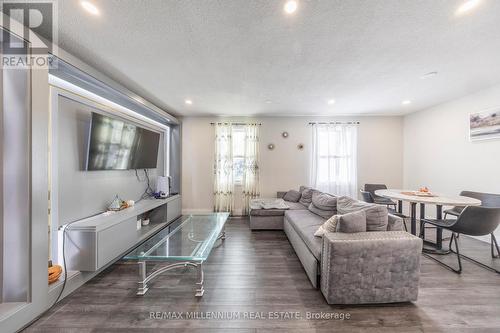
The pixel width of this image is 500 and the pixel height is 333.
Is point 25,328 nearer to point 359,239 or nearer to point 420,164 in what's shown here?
point 359,239

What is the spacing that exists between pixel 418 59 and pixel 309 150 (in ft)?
9.34

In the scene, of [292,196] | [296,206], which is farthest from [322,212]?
[292,196]

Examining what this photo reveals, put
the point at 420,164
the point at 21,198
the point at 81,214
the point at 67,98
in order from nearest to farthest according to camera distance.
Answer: the point at 21,198, the point at 67,98, the point at 81,214, the point at 420,164

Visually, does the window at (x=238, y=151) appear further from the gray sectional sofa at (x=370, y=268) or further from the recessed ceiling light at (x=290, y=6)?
the recessed ceiling light at (x=290, y=6)

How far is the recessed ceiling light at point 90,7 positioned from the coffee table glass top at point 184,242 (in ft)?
7.11

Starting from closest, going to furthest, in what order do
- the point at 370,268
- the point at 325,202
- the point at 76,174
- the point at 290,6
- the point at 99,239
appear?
the point at 290,6, the point at 370,268, the point at 99,239, the point at 76,174, the point at 325,202

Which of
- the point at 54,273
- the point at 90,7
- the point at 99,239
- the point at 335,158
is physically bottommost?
the point at 54,273

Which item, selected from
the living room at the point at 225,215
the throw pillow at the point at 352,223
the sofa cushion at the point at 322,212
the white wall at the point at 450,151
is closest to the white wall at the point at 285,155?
the white wall at the point at 450,151

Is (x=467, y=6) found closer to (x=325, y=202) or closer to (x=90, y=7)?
(x=325, y=202)

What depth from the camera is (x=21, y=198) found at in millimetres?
1533

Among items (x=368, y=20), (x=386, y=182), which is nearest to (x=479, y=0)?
(x=368, y=20)

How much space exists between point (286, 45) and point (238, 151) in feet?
10.2

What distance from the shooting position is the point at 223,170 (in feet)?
15.8

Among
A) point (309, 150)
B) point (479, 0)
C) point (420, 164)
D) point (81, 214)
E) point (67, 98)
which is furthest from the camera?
point (309, 150)
